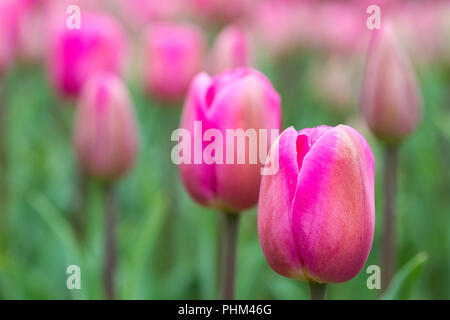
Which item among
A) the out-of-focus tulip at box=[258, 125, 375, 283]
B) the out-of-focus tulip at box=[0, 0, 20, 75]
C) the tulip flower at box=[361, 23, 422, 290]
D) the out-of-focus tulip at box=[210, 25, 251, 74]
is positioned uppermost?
the out-of-focus tulip at box=[0, 0, 20, 75]

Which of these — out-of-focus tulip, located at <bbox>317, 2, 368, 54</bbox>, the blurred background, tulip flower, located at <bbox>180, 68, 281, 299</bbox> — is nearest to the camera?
tulip flower, located at <bbox>180, 68, 281, 299</bbox>

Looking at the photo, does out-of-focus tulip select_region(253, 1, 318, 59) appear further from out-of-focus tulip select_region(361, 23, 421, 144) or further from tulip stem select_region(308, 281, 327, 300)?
tulip stem select_region(308, 281, 327, 300)

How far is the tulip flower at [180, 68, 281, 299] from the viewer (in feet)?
2.25

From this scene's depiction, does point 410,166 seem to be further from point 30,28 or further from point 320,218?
point 320,218

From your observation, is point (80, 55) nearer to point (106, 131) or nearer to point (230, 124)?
point (106, 131)

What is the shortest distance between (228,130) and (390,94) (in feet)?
0.83

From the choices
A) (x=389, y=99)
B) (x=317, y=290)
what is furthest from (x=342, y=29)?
(x=317, y=290)

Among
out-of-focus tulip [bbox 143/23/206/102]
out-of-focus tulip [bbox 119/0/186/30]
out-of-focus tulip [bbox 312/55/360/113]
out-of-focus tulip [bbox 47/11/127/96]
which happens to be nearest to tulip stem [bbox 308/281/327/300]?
out-of-focus tulip [bbox 47/11/127/96]

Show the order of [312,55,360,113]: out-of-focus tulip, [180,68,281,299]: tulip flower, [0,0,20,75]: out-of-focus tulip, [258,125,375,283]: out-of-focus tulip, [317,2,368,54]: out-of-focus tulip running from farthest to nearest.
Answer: [317,2,368,54]: out-of-focus tulip < [312,55,360,113]: out-of-focus tulip < [0,0,20,75]: out-of-focus tulip < [180,68,281,299]: tulip flower < [258,125,375,283]: out-of-focus tulip

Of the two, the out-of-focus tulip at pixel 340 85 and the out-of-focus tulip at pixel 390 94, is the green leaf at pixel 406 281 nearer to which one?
the out-of-focus tulip at pixel 390 94

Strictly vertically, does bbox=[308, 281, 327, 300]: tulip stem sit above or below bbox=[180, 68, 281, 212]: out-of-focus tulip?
below

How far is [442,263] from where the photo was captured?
127 centimetres

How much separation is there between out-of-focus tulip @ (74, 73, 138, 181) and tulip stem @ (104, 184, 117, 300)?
0.10ft

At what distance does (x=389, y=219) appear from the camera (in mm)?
889
